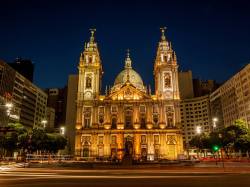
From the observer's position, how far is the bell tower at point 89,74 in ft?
263

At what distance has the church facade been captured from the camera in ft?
241

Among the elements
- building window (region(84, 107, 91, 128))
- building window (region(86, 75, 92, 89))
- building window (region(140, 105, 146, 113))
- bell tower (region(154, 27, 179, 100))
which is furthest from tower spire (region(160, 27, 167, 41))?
building window (region(84, 107, 91, 128))

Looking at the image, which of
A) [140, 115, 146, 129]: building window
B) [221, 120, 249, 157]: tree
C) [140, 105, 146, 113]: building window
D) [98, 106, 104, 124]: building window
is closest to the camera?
[221, 120, 249, 157]: tree

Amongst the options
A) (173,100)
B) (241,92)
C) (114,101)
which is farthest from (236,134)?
(241,92)

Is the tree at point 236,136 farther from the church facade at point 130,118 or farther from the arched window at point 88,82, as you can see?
the arched window at point 88,82

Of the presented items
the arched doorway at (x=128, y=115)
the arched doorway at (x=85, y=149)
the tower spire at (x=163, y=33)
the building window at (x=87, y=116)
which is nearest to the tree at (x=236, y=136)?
the arched doorway at (x=128, y=115)

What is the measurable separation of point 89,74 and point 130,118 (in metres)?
18.9

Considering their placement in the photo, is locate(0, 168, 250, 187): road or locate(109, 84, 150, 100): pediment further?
locate(109, 84, 150, 100): pediment

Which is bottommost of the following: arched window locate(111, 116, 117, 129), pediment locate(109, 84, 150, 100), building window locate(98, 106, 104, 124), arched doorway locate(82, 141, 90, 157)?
arched doorway locate(82, 141, 90, 157)

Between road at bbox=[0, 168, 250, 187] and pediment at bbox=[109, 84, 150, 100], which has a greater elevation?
pediment at bbox=[109, 84, 150, 100]

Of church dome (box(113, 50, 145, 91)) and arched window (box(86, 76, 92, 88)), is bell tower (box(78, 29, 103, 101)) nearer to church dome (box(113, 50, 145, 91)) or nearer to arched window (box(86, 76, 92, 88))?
arched window (box(86, 76, 92, 88))

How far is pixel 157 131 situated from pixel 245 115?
40.1 meters

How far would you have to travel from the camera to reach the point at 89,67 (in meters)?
83.1

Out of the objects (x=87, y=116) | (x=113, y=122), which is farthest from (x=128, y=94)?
(x=87, y=116)
